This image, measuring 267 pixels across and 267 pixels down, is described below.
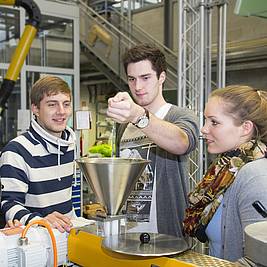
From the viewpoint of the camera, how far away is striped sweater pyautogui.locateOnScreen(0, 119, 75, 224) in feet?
5.68

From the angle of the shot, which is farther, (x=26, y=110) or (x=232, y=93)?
(x=26, y=110)

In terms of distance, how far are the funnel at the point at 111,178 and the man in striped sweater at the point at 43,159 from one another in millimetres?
607

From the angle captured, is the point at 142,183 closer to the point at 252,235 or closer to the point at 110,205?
the point at 110,205

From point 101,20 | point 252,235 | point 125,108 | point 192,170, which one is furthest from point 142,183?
point 101,20

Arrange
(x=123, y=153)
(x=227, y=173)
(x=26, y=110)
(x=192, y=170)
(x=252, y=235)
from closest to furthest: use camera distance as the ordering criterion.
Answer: (x=252, y=235)
(x=227, y=173)
(x=123, y=153)
(x=192, y=170)
(x=26, y=110)

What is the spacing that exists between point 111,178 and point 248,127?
2.02 ft

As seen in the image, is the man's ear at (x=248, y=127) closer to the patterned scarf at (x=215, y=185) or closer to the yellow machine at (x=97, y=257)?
the patterned scarf at (x=215, y=185)

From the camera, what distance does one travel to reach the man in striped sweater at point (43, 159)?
176cm

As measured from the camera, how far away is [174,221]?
1787 mm

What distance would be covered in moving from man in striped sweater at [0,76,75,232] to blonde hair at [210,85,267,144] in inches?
32.6

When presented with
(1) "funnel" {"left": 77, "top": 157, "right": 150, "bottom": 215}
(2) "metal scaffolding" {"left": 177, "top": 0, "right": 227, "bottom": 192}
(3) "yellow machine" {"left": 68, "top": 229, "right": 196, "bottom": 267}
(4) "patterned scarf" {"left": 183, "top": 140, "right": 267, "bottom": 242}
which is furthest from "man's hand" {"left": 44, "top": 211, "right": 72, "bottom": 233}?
(2) "metal scaffolding" {"left": 177, "top": 0, "right": 227, "bottom": 192}

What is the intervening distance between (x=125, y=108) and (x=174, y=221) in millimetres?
758

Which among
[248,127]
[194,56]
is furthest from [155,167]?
[194,56]

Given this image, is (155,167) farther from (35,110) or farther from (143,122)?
(35,110)
